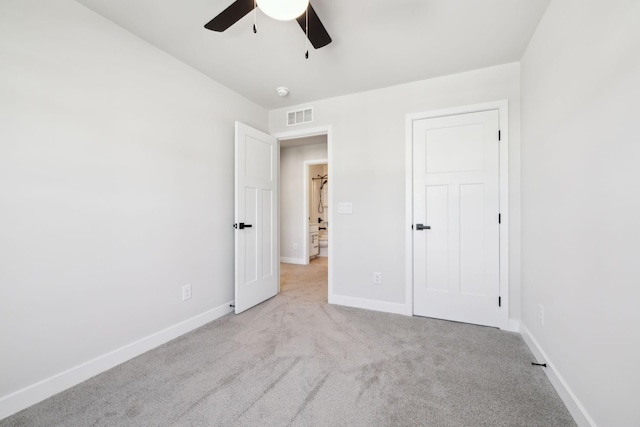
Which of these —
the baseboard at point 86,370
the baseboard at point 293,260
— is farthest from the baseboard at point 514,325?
the baseboard at point 293,260

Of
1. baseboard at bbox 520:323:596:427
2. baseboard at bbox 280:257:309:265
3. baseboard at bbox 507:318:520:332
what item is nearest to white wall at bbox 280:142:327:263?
baseboard at bbox 280:257:309:265

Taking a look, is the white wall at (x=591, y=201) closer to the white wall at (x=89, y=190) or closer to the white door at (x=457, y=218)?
the white door at (x=457, y=218)

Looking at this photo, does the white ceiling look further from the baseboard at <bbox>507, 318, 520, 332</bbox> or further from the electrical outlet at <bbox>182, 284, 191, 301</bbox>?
the baseboard at <bbox>507, 318, 520, 332</bbox>

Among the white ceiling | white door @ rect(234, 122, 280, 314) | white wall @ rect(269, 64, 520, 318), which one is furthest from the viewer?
white door @ rect(234, 122, 280, 314)

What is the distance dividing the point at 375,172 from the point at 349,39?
1.30m

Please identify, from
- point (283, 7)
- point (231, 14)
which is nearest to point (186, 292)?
point (231, 14)

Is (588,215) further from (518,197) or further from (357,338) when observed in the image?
(357,338)

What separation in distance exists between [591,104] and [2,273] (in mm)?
3075

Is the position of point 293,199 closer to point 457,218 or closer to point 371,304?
point 371,304

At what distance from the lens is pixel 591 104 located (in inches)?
47.0

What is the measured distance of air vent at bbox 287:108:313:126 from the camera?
3191 millimetres

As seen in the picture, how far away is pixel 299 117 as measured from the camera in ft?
10.7

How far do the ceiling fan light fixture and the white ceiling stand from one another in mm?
578

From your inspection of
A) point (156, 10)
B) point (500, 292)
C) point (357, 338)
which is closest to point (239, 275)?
point (357, 338)
